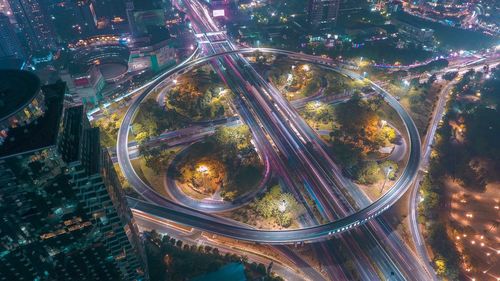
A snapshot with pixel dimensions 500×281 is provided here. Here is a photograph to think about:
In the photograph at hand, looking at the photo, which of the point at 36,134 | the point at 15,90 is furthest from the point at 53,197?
the point at 15,90

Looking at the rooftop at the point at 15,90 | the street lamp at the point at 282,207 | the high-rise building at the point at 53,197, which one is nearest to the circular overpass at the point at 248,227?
the street lamp at the point at 282,207

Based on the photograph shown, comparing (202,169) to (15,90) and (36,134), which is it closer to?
(36,134)

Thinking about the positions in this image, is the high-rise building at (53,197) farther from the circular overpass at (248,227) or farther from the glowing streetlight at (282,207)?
the glowing streetlight at (282,207)

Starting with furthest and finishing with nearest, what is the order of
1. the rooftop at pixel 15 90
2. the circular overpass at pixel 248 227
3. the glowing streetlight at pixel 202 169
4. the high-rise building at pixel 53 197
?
the glowing streetlight at pixel 202 169 < the circular overpass at pixel 248 227 < the rooftop at pixel 15 90 < the high-rise building at pixel 53 197

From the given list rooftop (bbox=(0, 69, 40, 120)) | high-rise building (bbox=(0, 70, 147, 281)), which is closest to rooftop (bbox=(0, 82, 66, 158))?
high-rise building (bbox=(0, 70, 147, 281))

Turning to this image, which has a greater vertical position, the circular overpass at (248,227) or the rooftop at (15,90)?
the rooftop at (15,90)

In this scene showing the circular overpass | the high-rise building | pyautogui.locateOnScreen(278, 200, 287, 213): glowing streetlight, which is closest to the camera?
the high-rise building

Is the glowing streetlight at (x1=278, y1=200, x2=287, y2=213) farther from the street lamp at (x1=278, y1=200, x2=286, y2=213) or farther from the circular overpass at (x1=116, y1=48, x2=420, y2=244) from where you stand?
the circular overpass at (x1=116, y1=48, x2=420, y2=244)
